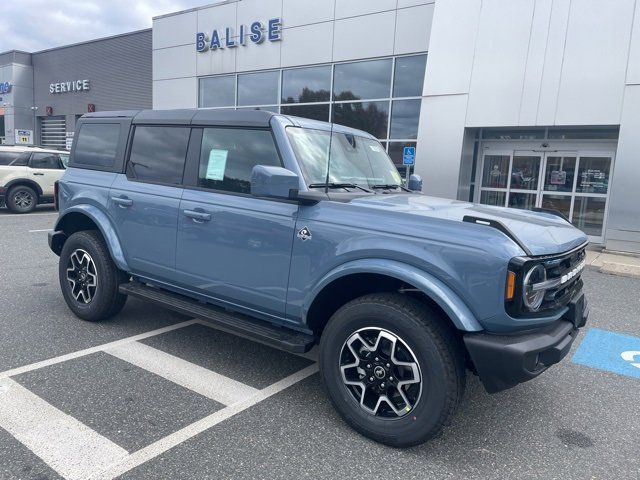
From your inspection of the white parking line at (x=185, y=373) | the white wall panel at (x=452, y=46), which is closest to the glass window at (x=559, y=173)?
the white wall panel at (x=452, y=46)

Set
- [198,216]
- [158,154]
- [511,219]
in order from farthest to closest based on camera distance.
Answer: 1. [158,154]
2. [198,216]
3. [511,219]

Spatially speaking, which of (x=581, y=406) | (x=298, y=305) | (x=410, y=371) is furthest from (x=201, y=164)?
(x=581, y=406)

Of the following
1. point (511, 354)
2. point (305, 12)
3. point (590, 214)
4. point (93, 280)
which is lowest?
point (93, 280)

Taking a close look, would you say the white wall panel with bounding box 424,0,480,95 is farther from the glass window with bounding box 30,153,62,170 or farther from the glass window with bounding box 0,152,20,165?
the glass window with bounding box 0,152,20,165

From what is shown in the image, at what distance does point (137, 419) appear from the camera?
9.99ft

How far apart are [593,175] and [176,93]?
1577 cm

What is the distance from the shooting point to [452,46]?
40.5ft

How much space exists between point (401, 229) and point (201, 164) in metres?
1.88

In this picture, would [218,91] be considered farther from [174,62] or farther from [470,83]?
[470,83]

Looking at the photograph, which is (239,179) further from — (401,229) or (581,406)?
(581,406)

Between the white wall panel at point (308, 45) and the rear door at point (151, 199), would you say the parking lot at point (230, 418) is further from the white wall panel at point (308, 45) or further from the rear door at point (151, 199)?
the white wall panel at point (308, 45)

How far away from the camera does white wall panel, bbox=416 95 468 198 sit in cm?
1261

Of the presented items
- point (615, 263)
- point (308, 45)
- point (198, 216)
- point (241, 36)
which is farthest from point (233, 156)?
point (241, 36)

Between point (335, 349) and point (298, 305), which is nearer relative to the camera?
point (335, 349)
